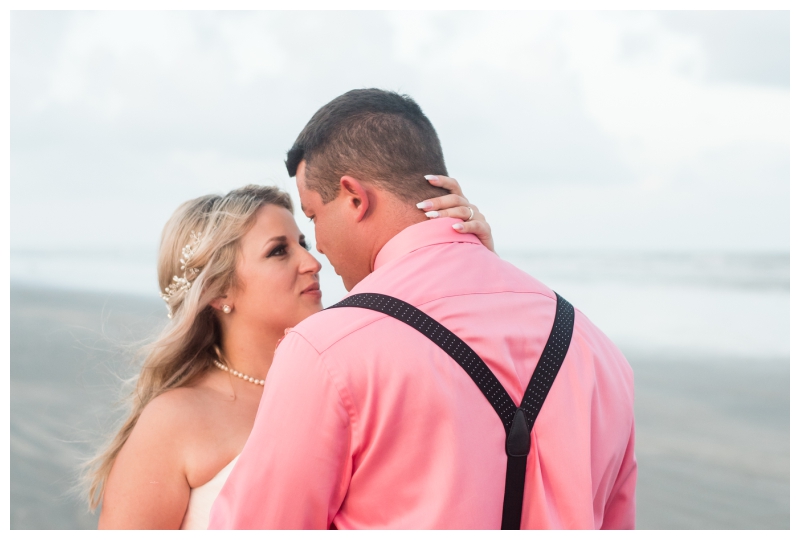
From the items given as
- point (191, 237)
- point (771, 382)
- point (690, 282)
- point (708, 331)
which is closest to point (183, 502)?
point (191, 237)

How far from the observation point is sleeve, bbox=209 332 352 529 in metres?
1.70

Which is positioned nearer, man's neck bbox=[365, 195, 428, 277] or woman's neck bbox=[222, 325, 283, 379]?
man's neck bbox=[365, 195, 428, 277]

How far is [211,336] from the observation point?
3566mm

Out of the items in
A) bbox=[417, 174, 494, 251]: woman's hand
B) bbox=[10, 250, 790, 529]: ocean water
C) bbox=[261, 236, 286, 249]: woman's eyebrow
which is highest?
bbox=[417, 174, 494, 251]: woman's hand

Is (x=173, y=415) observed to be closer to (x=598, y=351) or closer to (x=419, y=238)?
(x=419, y=238)

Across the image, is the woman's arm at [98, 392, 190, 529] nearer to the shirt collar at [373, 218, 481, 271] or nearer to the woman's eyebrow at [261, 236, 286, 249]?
the woman's eyebrow at [261, 236, 286, 249]

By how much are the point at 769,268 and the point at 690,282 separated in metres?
3.91

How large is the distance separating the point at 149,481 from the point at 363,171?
1634 mm

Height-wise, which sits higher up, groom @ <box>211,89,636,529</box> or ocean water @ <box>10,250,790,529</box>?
groom @ <box>211,89,636,529</box>

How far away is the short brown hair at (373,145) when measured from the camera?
214 centimetres

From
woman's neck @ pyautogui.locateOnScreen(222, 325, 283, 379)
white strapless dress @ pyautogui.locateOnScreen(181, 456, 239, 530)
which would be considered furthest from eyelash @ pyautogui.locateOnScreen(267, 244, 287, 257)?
white strapless dress @ pyautogui.locateOnScreen(181, 456, 239, 530)

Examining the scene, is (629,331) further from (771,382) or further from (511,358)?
(511,358)

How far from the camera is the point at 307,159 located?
90.7 inches

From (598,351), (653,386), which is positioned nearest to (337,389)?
(598,351)
